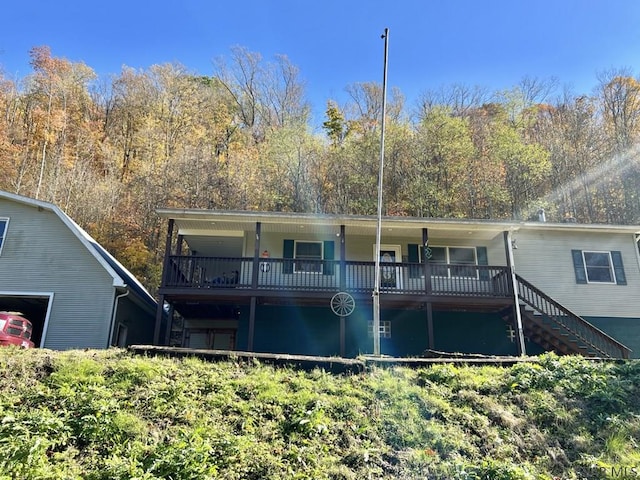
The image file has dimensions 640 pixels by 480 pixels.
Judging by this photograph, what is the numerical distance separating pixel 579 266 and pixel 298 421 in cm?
1336

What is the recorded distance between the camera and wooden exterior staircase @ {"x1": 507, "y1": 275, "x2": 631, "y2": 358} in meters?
13.3

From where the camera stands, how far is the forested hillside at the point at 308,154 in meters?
25.4

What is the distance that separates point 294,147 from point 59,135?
13647 mm

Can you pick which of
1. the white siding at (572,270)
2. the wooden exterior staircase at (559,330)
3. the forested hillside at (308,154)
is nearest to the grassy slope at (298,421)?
the wooden exterior staircase at (559,330)

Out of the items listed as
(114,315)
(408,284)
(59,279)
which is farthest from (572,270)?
(59,279)

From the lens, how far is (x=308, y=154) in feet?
95.3

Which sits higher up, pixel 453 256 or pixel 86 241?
pixel 453 256

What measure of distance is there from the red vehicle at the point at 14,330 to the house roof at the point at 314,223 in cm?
462

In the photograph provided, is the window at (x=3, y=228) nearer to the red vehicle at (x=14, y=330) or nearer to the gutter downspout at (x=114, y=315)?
the red vehicle at (x=14, y=330)

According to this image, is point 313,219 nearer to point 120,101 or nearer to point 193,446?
point 193,446

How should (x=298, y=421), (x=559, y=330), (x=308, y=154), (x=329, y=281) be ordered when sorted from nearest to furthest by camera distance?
(x=298, y=421)
(x=559, y=330)
(x=329, y=281)
(x=308, y=154)

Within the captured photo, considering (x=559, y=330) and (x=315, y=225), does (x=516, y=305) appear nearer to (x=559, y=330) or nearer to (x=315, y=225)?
(x=559, y=330)

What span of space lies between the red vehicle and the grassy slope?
3.57 m

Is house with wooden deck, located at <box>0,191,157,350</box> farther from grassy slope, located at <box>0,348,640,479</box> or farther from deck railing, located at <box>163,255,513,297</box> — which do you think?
grassy slope, located at <box>0,348,640,479</box>
